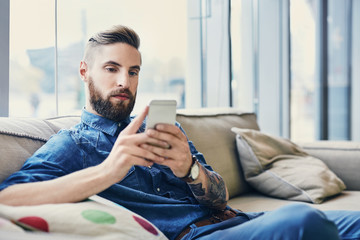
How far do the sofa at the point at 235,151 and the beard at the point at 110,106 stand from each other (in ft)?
0.57

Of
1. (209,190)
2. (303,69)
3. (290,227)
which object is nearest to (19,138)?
(209,190)

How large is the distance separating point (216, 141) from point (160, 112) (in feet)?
3.43

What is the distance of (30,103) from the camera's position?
208 centimetres

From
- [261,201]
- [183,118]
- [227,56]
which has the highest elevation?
[227,56]

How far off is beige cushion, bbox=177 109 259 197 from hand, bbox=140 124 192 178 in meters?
0.71

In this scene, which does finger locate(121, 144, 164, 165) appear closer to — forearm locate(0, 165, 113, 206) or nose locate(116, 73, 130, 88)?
forearm locate(0, 165, 113, 206)

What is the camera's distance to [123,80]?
135 centimetres

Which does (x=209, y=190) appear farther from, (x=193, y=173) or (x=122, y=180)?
(x=122, y=180)

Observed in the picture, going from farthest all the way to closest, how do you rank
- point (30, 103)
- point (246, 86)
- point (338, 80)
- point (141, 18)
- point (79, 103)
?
point (338, 80)
point (246, 86)
point (141, 18)
point (79, 103)
point (30, 103)

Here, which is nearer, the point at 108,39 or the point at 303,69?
the point at 108,39

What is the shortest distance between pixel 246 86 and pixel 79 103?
1.85 metres

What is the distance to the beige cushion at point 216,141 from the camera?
193 centimetres

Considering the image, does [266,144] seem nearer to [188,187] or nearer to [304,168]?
[304,168]

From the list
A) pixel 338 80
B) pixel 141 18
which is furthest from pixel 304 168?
pixel 338 80
